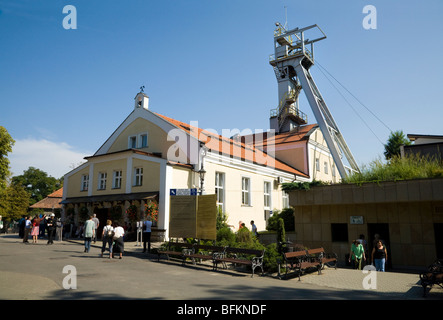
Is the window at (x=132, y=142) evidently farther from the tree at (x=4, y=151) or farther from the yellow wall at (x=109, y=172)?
the tree at (x=4, y=151)

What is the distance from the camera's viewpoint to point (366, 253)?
1319 centimetres

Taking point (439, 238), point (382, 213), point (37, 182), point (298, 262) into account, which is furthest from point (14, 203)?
point (439, 238)

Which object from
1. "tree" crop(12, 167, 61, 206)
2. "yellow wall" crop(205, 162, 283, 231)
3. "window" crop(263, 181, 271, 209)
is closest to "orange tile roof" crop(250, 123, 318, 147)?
"window" crop(263, 181, 271, 209)

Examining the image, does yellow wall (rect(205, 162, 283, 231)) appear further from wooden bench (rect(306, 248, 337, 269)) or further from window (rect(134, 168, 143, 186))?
wooden bench (rect(306, 248, 337, 269))

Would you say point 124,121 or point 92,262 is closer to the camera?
point 92,262

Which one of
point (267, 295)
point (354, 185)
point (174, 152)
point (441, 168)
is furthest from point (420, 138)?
point (267, 295)

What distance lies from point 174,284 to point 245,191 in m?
17.1

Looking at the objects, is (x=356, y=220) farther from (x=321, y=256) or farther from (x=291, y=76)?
(x=291, y=76)

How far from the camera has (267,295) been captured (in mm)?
7316

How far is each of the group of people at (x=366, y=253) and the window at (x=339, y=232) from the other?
120 cm

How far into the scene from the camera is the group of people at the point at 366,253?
1140 cm

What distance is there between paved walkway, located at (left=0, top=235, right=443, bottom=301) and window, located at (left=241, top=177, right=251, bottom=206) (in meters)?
13.1
